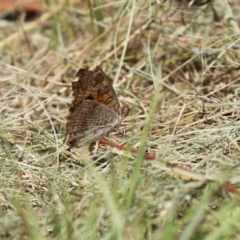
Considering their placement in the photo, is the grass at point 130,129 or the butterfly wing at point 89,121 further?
the butterfly wing at point 89,121

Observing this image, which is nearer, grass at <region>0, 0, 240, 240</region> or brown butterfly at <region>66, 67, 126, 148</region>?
grass at <region>0, 0, 240, 240</region>

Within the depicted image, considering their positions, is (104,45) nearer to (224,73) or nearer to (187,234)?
(224,73)

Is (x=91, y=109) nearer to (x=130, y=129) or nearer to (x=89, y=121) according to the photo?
(x=89, y=121)

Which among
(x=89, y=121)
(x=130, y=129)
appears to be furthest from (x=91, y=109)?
(x=130, y=129)

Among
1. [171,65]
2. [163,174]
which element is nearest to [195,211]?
[163,174]
